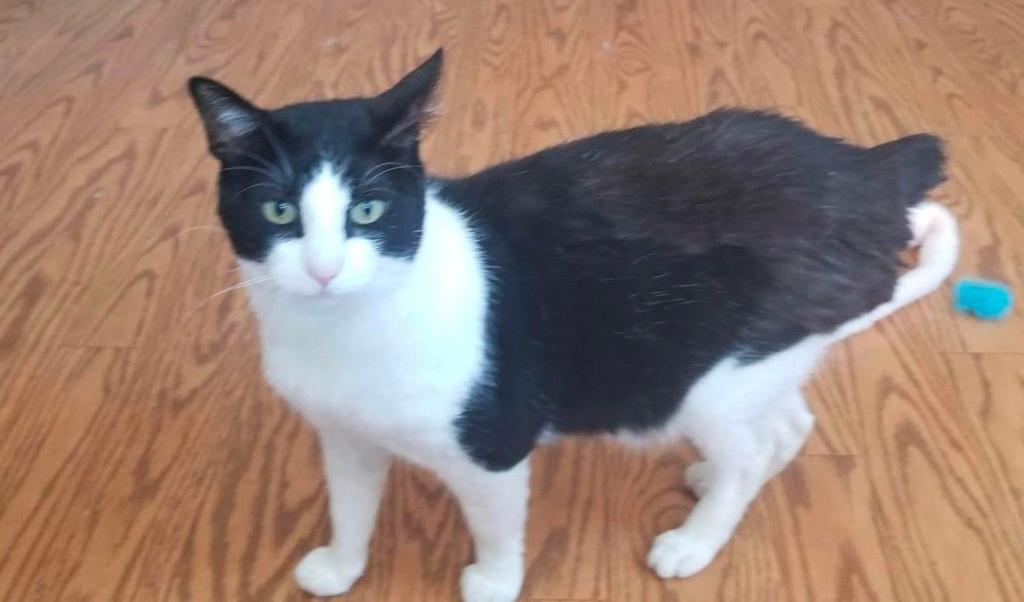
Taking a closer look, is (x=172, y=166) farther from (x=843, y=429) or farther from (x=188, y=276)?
(x=843, y=429)

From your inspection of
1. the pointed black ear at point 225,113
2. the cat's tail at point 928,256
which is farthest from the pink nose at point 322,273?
the cat's tail at point 928,256

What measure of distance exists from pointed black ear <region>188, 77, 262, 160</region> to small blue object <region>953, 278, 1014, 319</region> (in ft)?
3.78

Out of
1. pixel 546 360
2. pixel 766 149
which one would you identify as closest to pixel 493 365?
pixel 546 360

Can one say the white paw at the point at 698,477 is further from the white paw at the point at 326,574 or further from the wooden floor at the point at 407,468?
the white paw at the point at 326,574

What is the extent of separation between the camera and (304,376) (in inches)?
39.2

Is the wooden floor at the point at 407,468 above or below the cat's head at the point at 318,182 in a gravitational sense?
below

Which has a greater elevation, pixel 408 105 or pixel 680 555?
pixel 408 105

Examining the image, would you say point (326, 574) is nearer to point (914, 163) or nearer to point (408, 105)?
point (408, 105)

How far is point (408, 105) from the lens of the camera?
878mm

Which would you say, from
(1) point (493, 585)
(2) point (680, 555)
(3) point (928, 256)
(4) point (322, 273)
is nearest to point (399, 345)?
(4) point (322, 273)

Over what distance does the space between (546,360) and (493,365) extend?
0.07 metres

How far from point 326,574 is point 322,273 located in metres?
0.50

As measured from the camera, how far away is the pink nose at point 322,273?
845 mm

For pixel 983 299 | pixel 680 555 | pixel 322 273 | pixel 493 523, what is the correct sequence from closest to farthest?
pixel 322 273 < pixel 493 523 < pixel 680 555 < pixel 983 299
